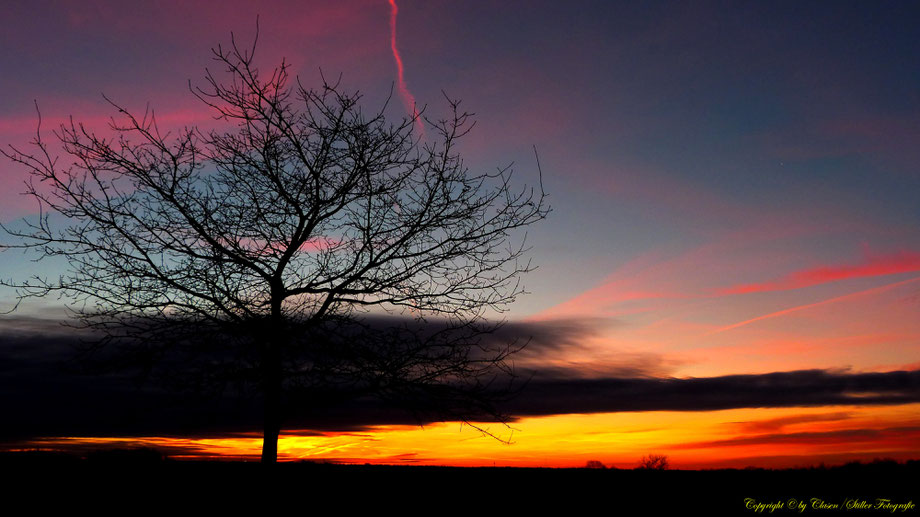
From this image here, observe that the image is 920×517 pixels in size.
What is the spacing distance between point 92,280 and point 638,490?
24.4 feet

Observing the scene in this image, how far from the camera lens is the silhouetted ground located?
23.5 feet

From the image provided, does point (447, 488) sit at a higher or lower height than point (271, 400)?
lower

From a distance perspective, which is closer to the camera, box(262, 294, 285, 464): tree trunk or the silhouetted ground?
the silhouetted ground

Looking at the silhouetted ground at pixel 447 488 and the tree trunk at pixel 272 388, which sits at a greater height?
the tree trunk at pixel 272 388

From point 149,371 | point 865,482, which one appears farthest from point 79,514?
point 865,482

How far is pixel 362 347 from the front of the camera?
946 cm

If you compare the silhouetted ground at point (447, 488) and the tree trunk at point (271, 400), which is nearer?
the silhouetted ground at point (447, 488)

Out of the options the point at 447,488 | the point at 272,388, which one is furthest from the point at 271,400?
the point at 447,488

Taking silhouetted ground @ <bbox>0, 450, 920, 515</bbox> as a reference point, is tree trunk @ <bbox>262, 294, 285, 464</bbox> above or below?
above

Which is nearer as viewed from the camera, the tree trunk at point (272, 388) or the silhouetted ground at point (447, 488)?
the silhouetted ground at point (447, 488)

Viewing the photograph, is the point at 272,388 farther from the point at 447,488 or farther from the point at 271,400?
the point at 447,488

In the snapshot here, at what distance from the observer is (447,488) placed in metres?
7.91

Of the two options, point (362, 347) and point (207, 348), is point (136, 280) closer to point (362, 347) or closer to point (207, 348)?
point (207, 348)

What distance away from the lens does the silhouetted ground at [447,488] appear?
716cm
